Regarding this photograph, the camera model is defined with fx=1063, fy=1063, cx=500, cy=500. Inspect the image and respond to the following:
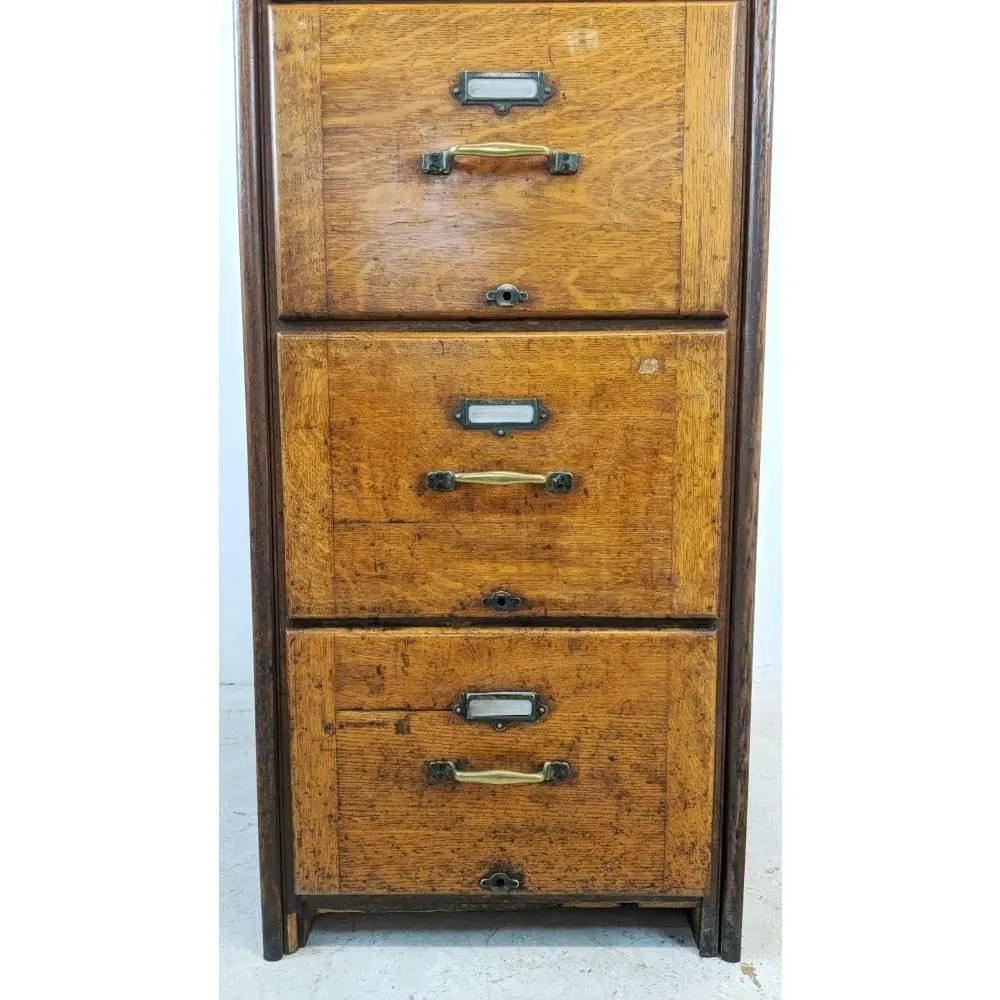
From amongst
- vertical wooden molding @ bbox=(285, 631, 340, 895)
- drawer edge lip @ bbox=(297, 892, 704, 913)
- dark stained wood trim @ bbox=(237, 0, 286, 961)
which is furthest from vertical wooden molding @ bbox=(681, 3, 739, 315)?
drawer edge lip @ bbox=(297, 892, 704, 913)

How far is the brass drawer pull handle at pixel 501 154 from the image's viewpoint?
3.80 feet

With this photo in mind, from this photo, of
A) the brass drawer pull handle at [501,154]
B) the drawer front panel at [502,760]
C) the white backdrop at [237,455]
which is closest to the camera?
the brass drawer pull handle at [501,154]

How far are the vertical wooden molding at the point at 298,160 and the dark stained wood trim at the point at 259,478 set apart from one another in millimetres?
23

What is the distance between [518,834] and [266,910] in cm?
33

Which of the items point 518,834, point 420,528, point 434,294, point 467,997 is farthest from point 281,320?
point 467,997

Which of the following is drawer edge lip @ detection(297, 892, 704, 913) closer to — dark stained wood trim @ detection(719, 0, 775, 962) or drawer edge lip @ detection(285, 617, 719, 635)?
dark stained wood trim @ detection(719, 0, 775, 962)

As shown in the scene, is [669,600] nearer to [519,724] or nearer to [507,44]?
[519,724]

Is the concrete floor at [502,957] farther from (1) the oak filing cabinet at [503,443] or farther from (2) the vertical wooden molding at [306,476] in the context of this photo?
(2) the vertical wooden molding at [306,476]

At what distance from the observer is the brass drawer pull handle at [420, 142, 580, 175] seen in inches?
45.6

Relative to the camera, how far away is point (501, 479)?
1212 mm

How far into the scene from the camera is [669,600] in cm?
125

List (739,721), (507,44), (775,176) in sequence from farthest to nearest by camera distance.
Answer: (775,176) → (739,721) → (507,44)

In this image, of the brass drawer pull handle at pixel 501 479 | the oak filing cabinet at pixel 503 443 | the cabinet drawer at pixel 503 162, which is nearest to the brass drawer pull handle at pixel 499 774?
the oak filing cabinet at pixel 503 443

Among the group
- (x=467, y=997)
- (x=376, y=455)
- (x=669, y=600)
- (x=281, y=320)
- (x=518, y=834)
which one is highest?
(x=281, y=320)
